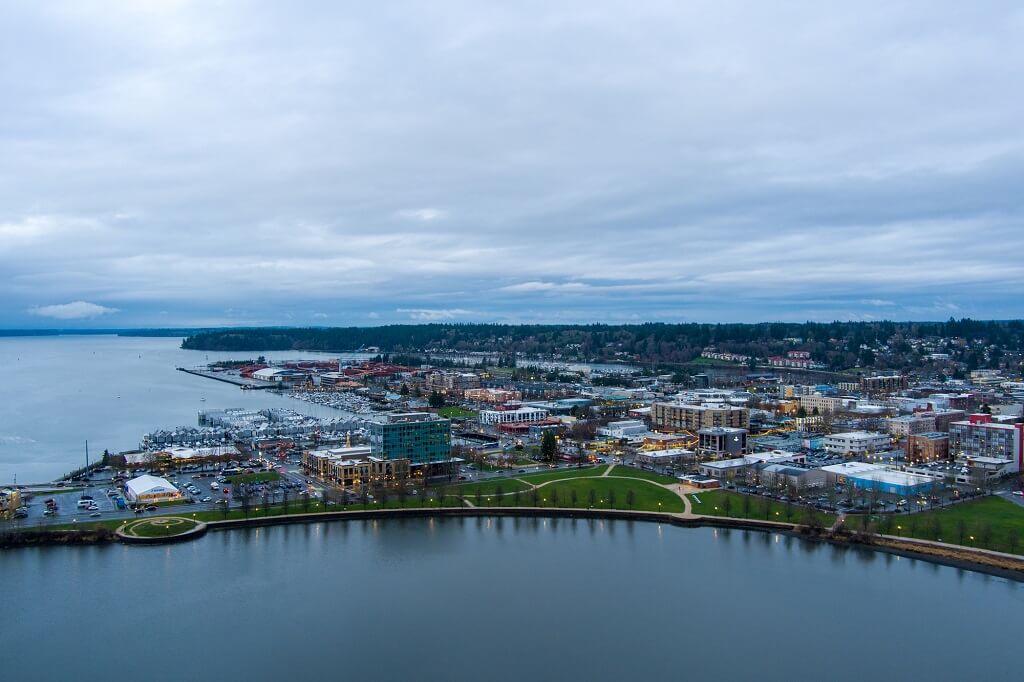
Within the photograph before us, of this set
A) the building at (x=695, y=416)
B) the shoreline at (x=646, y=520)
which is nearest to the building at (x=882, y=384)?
the building at (x=695, y=416)

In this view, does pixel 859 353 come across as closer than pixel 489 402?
No

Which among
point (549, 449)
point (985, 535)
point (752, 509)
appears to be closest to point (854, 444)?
point (752, 509)

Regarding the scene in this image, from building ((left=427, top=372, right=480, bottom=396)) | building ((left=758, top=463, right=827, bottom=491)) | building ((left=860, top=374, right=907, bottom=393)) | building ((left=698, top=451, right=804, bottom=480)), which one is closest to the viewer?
building ((left=758, top=463, right=827, bottom=491))

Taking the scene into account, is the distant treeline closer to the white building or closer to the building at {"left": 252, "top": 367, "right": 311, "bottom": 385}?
the building at {"left": 252, "top": 367, "right": 311, "bottom": 385}

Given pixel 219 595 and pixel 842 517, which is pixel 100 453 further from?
pixel 842 517

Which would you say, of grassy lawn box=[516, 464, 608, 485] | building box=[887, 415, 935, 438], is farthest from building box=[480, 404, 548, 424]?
building box=[887, 415, 935, 438]

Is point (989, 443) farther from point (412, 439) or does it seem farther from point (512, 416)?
point (512, 416)

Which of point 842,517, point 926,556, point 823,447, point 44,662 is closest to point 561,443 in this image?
point 823,447
